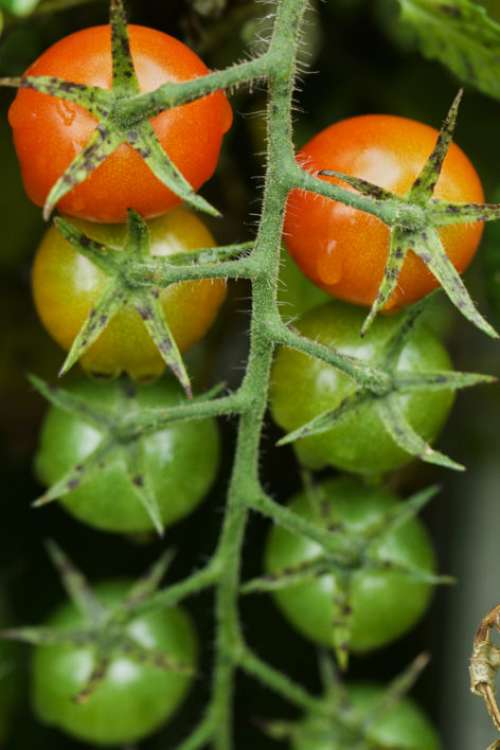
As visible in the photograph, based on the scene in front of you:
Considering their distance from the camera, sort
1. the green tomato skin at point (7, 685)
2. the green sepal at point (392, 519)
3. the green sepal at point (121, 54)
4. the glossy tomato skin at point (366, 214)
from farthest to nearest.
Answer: the green tomato skin at point (7, 685)
the green sepal at point (392, 519)
the glossy tomato skin at point (366, 214)
the green sepal at point (121, 54)

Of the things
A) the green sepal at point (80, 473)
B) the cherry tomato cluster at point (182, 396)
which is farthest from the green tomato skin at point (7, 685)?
the green sepal at point (80, 473)

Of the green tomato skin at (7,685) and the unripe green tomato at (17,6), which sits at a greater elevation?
the unripe green tomato at (17,6)

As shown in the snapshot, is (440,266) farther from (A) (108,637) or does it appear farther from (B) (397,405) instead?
(A) (108,637)

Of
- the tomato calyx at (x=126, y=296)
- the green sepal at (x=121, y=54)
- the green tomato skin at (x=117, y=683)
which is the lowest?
the green tomato skin at (x=117, y=683)

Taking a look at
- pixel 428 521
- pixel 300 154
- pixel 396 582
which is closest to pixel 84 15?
pixel 300 154

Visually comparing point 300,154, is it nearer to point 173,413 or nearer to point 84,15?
point 173,413

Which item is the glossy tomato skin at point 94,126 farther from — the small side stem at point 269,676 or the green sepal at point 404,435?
the small side stem at point 269,676


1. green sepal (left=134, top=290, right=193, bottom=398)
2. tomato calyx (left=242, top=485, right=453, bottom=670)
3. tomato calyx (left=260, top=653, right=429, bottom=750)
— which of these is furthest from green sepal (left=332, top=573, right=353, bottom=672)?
green sepal (left=134, top=290, right=193, bottom=398)
